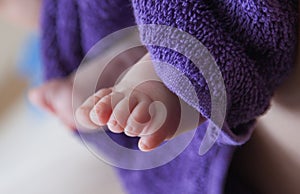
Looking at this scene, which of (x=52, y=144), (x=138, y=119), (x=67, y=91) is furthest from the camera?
(x=52, y=144)

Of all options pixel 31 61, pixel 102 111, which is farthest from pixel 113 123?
pixel 31 61

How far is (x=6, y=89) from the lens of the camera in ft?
2.61

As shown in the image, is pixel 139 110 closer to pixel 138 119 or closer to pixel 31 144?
pixel 138 119

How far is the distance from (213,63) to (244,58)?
0.02m

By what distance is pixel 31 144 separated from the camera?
2.06ft

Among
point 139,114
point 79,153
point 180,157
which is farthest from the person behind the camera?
point 79,153

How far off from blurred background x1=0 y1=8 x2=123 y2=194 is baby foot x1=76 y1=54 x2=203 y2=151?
0.23 m

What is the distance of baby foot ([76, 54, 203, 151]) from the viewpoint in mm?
235

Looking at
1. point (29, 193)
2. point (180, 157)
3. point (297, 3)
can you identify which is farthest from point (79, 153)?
point (297, 3)

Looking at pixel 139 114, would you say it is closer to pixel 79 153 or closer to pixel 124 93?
pixel 124 93

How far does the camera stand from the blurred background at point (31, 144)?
20.4 inches

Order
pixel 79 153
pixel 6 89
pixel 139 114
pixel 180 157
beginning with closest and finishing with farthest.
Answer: pixel 139 114 < pixel 180 157 < pixel 79 153 < pixel 6 89

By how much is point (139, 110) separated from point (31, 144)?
16.7 inches

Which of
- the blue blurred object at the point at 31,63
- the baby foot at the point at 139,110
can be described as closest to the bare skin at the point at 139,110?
the baby foot at the point at 139,110
